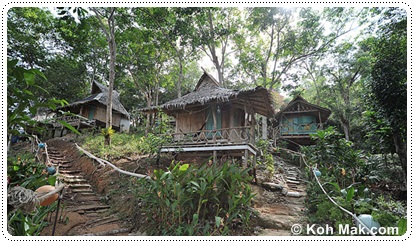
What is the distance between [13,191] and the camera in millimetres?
1395

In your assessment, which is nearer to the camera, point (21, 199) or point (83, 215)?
point (21, 199)

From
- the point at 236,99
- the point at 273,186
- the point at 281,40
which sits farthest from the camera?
the point at 281,40

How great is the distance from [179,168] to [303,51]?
35.8ft

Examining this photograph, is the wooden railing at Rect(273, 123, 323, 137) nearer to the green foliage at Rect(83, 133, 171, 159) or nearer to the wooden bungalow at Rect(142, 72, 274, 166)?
the wooden bungalow at Rect(142, 72, 274, 166)

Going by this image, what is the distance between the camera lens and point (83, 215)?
3723 millimetres

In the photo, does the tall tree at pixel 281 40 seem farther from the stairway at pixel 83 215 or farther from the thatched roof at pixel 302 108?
the stairway at pixel 83 215

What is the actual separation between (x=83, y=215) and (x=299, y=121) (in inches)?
512

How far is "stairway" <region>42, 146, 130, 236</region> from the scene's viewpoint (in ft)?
10.0

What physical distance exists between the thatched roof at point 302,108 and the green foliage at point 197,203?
1182 centimetres

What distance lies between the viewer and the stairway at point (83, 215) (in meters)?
3.05

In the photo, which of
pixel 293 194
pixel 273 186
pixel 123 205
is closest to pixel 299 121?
pixel 273 186

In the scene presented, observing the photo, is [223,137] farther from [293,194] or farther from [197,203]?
[197,203]
